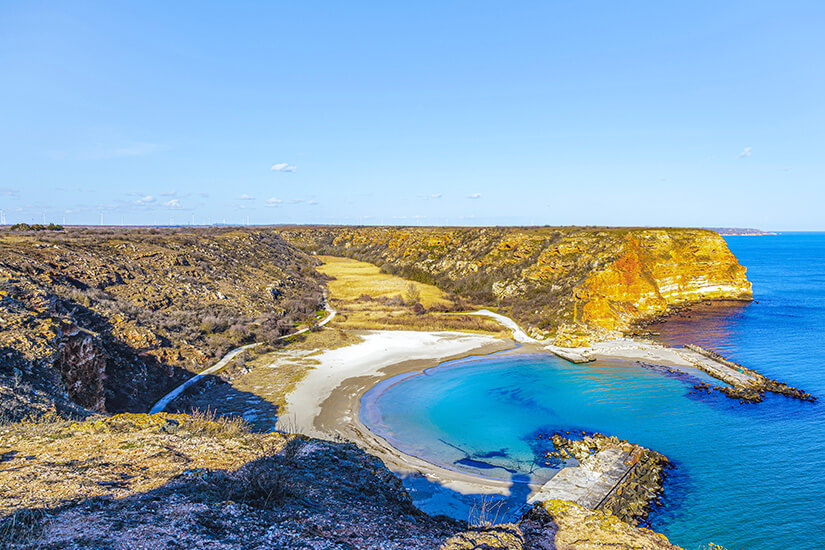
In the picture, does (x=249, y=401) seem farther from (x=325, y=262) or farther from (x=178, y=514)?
(x=325, y=262)

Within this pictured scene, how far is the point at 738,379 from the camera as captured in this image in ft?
97.1

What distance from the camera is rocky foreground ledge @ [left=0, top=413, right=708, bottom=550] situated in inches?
236

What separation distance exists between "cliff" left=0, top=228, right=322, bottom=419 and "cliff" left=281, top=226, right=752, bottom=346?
2536 centimetres

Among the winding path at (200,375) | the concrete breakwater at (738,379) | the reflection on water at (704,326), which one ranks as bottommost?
the concrete breakwater at (738,379)

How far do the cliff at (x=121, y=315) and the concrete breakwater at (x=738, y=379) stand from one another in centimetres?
3527

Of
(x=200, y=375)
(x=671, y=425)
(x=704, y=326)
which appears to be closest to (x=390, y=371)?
(x=200, y=375)

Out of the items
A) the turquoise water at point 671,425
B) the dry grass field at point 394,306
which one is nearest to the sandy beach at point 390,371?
the turquoise water at point 671,425

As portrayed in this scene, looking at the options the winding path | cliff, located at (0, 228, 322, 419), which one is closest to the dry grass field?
cliff, located at (0, 228, 322, 419)

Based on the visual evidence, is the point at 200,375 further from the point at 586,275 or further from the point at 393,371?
the point at 586,275

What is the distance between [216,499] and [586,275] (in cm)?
4939

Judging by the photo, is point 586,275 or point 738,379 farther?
point 586,275

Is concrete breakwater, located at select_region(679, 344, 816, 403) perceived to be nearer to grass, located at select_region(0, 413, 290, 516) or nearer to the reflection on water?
the reflection on water

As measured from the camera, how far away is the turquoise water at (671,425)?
16281 mm

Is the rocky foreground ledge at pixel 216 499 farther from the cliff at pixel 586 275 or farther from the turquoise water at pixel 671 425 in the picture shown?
the cliff at pixel 586 275
